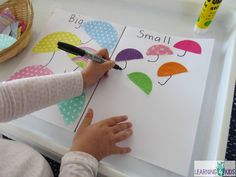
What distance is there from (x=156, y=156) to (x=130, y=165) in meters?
0.05

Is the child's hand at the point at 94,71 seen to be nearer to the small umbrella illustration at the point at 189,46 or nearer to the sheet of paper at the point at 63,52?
the sheet of paper at the point at 63,52

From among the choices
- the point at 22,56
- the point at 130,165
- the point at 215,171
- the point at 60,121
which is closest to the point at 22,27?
the point at 22,56

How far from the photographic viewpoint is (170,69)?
1.82 feet

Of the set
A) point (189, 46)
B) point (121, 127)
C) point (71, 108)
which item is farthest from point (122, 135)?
point (189, 46)

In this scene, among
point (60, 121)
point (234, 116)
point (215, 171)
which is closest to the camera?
point (215, 171)

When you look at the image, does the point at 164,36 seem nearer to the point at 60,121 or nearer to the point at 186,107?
the point at 186,107

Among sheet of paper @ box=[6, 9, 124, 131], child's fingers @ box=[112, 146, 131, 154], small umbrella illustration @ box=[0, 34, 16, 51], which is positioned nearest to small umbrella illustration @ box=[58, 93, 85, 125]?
sheet of paper @ box=[6, 9, 124, 131]

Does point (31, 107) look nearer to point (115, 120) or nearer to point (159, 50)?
point (115, 120)

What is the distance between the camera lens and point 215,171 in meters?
0.42

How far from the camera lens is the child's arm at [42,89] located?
1.64 feet

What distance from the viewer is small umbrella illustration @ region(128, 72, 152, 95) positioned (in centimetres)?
54

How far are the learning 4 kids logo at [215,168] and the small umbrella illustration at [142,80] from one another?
171 mm

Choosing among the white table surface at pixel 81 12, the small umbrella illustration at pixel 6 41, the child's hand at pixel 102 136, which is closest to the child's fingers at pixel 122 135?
the child's hand at pixel 102 136

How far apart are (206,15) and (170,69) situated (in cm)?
14
